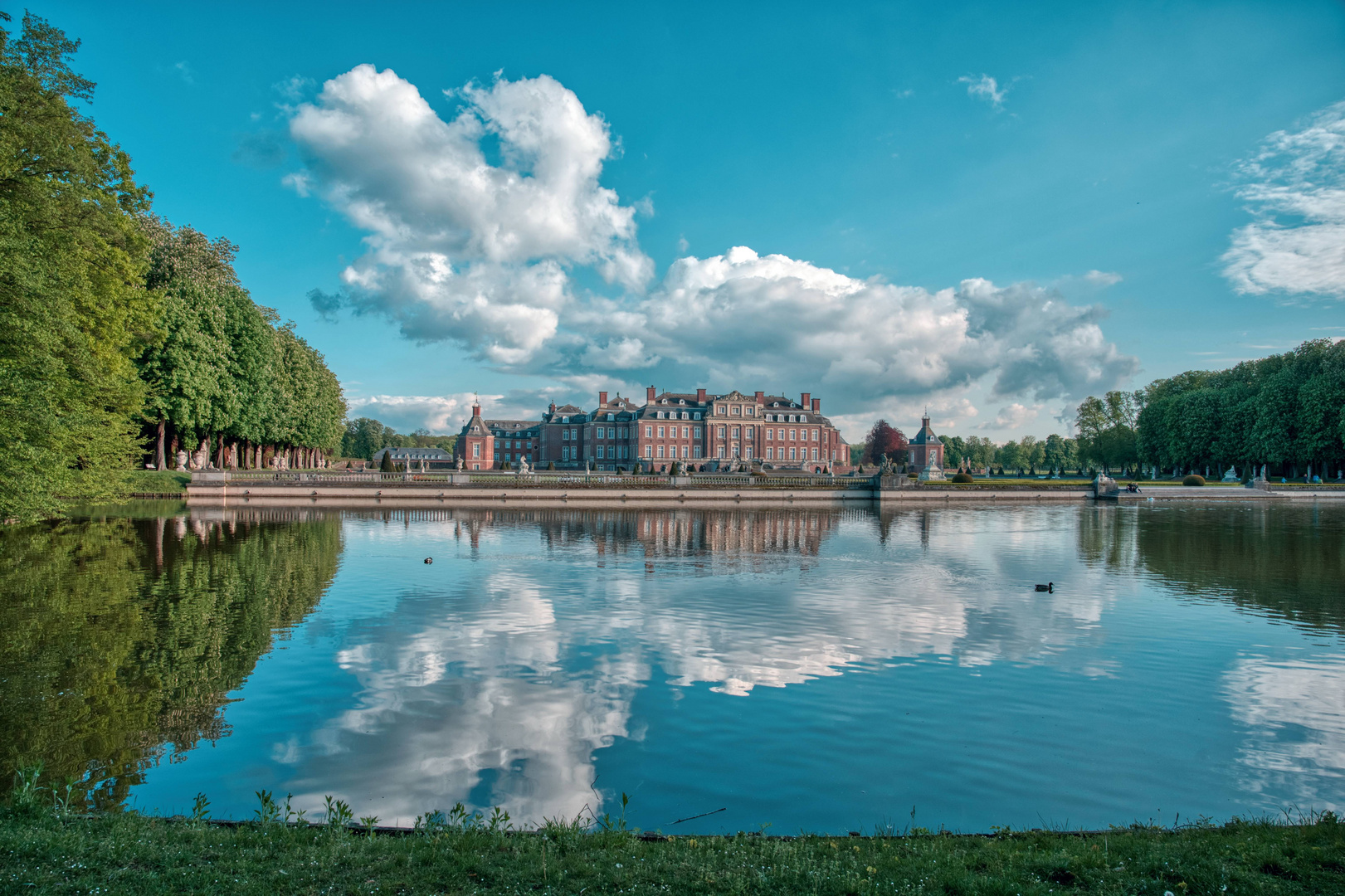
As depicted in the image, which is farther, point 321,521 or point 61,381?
point 321,521

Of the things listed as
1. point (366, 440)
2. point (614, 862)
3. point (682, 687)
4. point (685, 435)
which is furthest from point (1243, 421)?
point (366, 440)

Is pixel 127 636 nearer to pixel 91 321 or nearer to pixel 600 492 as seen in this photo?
pixel 91 321

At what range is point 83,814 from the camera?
5848mm

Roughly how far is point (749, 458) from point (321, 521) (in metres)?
62.0

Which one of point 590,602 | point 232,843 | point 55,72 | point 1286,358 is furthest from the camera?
point 1286,358

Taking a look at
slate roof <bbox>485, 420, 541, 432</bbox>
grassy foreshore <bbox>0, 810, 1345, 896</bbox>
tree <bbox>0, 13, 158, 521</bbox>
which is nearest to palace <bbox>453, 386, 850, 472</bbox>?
slate roof <bbox>485, 420, 541, 432</bbox>

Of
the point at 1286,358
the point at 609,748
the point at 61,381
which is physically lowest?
the point at 609,748

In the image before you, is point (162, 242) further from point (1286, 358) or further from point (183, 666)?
point (1286, 358)

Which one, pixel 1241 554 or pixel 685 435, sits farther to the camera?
pixel 685 435

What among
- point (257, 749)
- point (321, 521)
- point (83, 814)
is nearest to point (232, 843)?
point (83, 814)

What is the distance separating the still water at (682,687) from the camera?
7195 mm

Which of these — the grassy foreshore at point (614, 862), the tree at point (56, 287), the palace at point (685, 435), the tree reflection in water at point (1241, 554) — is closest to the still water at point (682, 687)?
the tree reflection in water at point (1241, 554)

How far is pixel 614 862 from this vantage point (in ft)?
16.9

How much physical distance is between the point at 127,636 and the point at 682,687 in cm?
901
